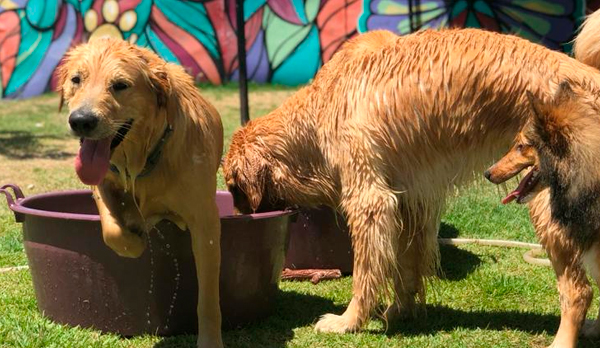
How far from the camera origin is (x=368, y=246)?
186 inches

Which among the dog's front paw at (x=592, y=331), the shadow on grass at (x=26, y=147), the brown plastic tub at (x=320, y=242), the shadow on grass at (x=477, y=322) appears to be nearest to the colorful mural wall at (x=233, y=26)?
the shadow on grass at (x=26, y=147)

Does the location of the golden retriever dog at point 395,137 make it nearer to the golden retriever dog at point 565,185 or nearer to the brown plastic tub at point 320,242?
the golden retriever dog at point 565,185

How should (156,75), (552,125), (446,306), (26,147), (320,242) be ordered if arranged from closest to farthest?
(552,125) < (156,75) < (446,306) < (320,242) < (26,147)

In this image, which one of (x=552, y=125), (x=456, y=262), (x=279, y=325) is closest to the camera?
(x=552, y=125)

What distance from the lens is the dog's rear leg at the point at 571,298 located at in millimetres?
4402

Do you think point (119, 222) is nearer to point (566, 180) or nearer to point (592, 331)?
point (566, 180)

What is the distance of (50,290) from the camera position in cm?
461

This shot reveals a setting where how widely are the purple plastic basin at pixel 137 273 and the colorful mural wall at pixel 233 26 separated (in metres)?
13.9

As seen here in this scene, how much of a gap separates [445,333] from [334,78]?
168cm

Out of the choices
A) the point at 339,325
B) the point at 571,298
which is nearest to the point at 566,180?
the point at 571,298

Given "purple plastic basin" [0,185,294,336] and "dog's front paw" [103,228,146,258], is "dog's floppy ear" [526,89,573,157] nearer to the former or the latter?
"purple plastic basin" [0,185,294,336]

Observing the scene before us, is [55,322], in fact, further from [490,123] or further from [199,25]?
[199,25]

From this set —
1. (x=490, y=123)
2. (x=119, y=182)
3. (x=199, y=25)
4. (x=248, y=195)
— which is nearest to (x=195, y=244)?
(x=119, y=182)

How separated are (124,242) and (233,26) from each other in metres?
15.0
